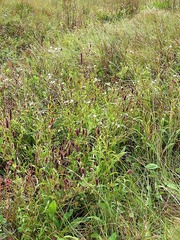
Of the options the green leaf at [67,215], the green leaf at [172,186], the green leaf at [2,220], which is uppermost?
the green leaf at [172,186]

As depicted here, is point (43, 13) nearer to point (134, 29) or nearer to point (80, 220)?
point (134, 29)

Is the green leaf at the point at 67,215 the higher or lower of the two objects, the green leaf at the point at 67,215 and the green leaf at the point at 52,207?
the lower

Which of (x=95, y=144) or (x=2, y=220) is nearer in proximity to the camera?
(x=2, y=220)

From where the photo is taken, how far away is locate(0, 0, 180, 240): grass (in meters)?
1.76

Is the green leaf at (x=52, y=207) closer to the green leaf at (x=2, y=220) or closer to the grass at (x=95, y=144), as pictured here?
the grass at (x=95, y=144)

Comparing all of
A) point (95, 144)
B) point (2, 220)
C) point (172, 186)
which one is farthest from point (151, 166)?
point (2, 220)

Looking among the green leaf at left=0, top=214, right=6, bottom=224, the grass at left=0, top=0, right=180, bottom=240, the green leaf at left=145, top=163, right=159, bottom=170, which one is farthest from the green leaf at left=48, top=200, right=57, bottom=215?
the green leaf at left=145, top=163, right=159, bottom=170

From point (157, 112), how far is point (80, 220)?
116 cm

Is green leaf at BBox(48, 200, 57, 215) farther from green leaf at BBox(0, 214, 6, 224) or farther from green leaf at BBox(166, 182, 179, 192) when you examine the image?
green leaf at BBox(166, 182, 179, 192)

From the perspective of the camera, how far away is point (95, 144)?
7.45 feet

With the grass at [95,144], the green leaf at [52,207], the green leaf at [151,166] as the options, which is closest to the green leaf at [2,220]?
the grass at [95,144]

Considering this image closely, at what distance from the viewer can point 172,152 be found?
237cm

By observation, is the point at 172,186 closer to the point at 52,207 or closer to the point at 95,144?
the point at 95,144

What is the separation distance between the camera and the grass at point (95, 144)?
1.76 metres
